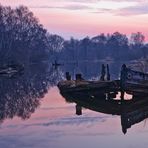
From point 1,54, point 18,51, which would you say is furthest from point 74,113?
point 18,51

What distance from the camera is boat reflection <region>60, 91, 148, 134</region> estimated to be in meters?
25.7

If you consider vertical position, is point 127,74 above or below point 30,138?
above

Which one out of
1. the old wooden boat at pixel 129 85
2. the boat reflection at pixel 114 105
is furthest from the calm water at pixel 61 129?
the old wooden boat at pixel 129 85

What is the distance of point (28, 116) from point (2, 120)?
2076 millimetres

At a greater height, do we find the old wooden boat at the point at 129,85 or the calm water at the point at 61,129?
the old wooden boat at the point at 129,85

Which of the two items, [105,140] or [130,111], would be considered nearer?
[105,140]

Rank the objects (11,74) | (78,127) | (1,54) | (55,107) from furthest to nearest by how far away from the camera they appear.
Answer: (1,54), (11,74), (55,107), (78,127)

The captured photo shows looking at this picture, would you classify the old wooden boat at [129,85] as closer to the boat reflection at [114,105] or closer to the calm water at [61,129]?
the boat reflection at [114,105]

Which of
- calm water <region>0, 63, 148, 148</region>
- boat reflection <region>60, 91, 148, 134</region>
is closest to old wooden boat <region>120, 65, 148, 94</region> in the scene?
boat reflection <region>60, 91, 148, 134</region>

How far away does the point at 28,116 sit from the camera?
28000mm

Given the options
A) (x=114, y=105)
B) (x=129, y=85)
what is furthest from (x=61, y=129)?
(x=129, y=85)

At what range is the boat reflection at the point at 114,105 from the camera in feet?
84.2

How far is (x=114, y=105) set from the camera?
29.6 metres

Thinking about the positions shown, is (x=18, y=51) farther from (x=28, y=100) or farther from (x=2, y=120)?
(x=2, y=120)
